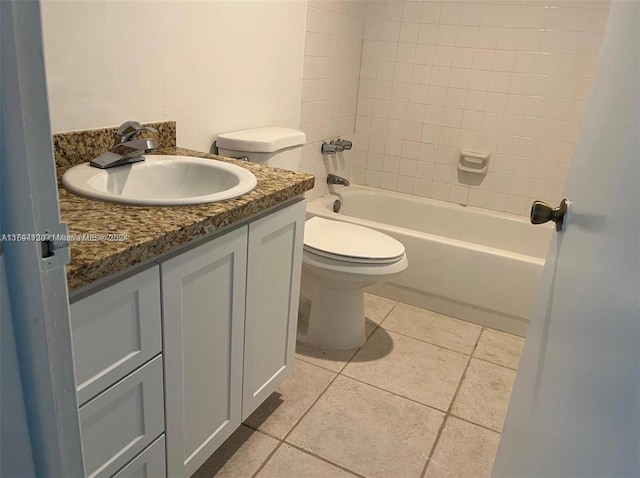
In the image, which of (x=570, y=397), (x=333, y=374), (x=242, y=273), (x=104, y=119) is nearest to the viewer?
(x=570, y=397)

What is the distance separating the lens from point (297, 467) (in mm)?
1561

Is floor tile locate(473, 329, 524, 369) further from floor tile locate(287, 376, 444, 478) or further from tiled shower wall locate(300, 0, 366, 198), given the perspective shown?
tiled shower wall locate(300, 0, 366, 198)

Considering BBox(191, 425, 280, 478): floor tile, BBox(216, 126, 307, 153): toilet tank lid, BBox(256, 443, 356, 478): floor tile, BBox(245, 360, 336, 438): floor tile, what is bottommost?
BBox(191, 425, 280, 478): floor tile

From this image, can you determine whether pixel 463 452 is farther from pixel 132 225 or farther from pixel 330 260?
pixel 132 225

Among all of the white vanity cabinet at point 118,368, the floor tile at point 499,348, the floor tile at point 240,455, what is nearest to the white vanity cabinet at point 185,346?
the white vanity cabinet at point 118,368

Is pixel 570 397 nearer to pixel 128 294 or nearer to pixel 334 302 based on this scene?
pixel 128 294

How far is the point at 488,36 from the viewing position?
269 centimetres

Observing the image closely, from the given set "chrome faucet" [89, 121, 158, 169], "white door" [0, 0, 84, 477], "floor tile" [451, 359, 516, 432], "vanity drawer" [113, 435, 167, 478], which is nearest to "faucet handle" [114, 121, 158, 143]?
"chrome faucet" [89, 121, 158, 169]

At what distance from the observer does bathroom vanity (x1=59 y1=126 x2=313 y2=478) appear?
92 centimetres

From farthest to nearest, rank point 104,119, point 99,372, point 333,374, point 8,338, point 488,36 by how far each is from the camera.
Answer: point 488,36 < point 333,374 < point 104,119 < point 99,372 < point 8,338

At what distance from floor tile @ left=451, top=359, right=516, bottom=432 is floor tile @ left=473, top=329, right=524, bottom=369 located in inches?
2.1

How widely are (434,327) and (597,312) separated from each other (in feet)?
5.98

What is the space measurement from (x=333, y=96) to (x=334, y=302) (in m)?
1.21

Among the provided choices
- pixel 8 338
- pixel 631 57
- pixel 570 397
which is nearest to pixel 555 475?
pixel 570 397
